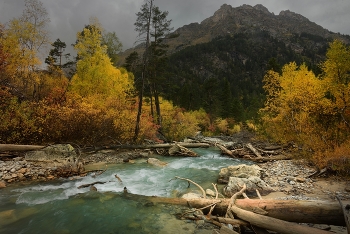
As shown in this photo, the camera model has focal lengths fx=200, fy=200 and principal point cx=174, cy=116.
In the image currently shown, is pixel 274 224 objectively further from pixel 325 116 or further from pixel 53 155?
pixel 53 155

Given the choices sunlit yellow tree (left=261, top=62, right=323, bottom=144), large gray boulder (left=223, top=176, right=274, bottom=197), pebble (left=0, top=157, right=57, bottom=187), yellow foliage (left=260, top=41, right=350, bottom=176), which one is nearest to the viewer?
large gray boulder (left=223, top=176, right=274, bottom=197)

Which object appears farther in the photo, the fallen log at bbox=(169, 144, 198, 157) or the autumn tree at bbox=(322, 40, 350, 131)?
the fallen log at bbox=(169, 144, 198, 157)

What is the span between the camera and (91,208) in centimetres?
801

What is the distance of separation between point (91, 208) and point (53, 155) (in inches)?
251

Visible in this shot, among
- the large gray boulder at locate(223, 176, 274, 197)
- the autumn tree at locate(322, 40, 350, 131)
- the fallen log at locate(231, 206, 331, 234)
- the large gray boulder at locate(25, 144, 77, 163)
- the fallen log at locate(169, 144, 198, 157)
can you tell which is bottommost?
the fallen log at locate(169, 144, 198, 157)

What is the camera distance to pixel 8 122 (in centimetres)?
1329

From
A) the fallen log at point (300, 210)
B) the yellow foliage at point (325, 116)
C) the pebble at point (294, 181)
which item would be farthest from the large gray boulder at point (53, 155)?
the yellow foliage at point (325, 116)

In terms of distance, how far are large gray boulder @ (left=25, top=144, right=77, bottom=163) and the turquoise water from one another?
197 centimetres

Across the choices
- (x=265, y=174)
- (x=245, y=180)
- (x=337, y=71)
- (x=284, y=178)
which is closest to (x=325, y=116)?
(x=337, y=71)

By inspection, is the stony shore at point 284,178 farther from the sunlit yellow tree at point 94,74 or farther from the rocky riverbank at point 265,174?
the sunlit yellow tree at point 94,74

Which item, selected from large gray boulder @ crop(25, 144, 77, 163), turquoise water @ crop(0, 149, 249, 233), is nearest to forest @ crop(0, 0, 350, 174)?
large gray boulder @ crop(25, 144, 77, 163)

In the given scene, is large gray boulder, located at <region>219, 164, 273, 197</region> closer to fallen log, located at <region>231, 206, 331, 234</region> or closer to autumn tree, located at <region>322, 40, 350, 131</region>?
fallen log, located at <region>231, 206, 331, 234</region>

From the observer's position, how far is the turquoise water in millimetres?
6637

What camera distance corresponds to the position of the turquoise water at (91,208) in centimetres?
664
